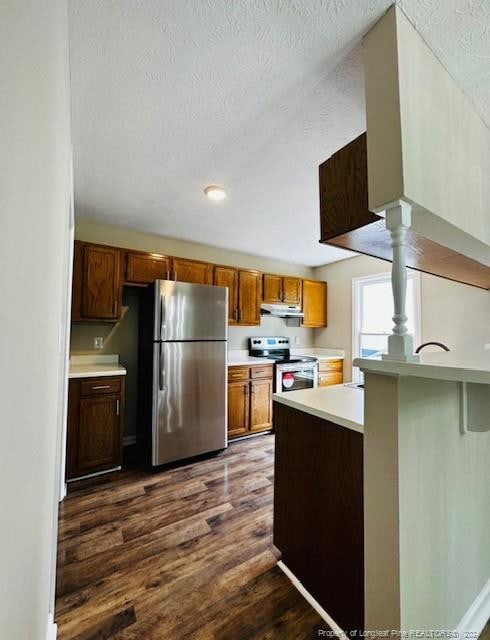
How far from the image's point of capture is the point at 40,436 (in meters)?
0.77

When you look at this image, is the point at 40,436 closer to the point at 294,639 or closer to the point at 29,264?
the point at 29,264

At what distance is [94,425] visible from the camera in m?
2.47

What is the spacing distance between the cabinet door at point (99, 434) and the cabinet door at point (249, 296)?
187cm

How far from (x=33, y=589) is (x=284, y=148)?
2.22m

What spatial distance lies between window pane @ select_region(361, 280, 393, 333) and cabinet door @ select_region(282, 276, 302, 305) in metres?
0.93

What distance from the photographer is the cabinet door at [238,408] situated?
3312 millimetres

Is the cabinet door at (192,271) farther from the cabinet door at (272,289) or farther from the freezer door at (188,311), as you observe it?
the cabinet door at (272,289)

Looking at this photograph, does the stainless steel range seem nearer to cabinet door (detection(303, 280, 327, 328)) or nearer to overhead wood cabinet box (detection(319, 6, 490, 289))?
cabinet door (detection(303, 280, 327, 328))

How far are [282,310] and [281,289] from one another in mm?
313

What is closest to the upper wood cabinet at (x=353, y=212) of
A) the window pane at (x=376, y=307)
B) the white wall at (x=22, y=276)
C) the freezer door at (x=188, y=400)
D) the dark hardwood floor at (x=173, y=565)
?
the white wall at (x=22, y=276)

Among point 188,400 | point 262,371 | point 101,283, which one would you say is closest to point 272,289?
point 262,371

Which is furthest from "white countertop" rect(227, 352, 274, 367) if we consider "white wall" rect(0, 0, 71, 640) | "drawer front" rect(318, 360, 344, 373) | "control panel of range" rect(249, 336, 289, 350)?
"white wall" rect(0, 0, 71, 640)

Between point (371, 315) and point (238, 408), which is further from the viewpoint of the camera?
point (371, 315)

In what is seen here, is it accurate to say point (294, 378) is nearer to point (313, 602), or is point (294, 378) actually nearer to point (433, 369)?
point (313, 602)
